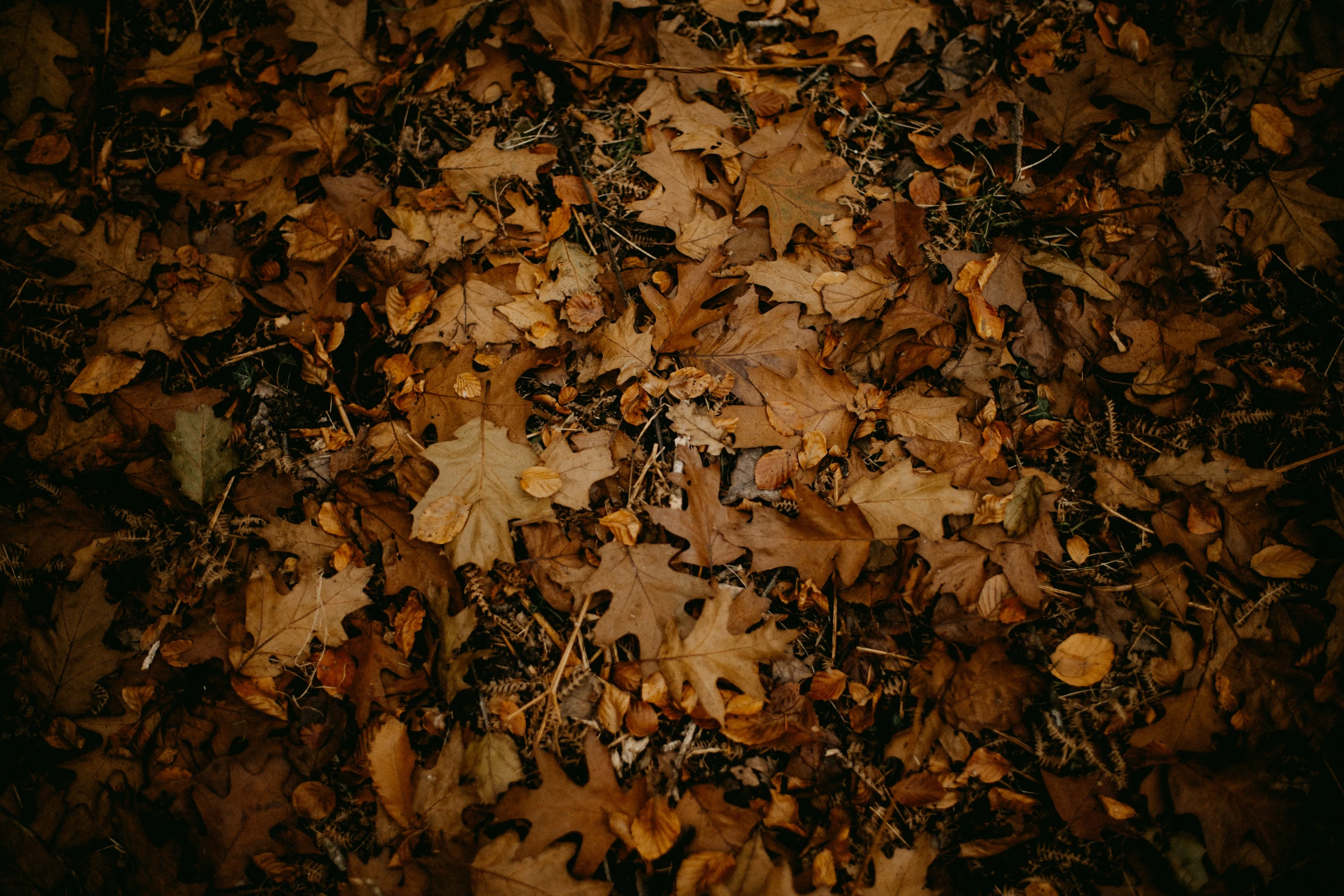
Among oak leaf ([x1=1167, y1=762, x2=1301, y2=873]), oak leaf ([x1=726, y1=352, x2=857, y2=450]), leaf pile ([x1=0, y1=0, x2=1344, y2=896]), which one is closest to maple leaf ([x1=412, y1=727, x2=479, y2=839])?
leaf pile ([x1=0, y1=0, x2=1344, y2=896])

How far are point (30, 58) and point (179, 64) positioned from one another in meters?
0.55

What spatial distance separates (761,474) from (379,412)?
1.43m

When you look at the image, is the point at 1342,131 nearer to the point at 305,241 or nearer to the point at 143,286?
the point at 305,241

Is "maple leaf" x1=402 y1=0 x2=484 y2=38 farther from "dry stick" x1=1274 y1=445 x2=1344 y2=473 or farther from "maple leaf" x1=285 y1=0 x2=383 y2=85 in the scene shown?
"dry stick" x1=1274 y1=445 x2=1344 y2=473

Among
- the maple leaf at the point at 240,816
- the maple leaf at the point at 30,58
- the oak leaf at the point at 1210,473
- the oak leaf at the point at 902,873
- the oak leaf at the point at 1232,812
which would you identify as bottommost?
the maple leaf at the point at 240,816

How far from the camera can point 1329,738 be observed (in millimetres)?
2039

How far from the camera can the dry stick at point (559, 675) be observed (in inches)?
80.0

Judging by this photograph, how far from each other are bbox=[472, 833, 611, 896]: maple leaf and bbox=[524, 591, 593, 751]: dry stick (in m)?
0.31

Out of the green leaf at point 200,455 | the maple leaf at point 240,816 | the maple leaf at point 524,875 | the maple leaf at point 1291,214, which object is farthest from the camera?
the maple leaf at point 1291,214

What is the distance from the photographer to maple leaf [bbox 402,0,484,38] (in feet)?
7.91

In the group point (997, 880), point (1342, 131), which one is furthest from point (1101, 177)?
point (997, 880)

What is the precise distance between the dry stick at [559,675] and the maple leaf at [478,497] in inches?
12.3

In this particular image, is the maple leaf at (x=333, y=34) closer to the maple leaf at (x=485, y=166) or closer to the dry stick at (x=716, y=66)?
the maple leaf at (x=485, y=166)

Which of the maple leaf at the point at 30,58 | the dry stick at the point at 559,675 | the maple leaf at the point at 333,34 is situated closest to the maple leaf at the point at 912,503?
the dry stick at the point at 559,675
